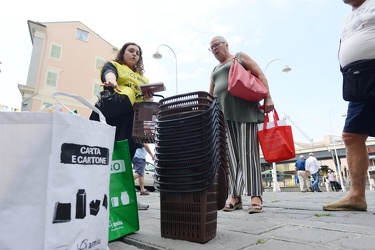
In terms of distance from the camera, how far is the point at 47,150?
0.99 metres

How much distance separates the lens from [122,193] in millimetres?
1555

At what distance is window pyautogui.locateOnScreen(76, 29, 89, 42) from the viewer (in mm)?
23766

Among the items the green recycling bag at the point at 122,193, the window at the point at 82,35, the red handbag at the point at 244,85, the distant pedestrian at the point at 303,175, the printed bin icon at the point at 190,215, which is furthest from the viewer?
the window at the point at 82,35

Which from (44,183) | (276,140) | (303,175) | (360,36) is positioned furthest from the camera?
(303,175)

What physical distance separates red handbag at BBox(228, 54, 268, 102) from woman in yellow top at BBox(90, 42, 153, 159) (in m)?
0.79

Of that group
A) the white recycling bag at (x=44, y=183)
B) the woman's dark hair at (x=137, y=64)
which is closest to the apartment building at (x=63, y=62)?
the woman's dark hair at (x=137, y=64)

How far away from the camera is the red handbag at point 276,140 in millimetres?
2479

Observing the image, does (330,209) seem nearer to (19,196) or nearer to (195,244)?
(195,244)

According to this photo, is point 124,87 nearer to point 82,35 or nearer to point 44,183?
point 44,183

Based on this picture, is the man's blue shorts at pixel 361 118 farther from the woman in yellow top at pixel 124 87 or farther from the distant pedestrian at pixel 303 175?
the distant pedestrian at pixel 303 175

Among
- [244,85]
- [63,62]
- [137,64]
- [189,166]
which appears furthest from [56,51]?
[189,166]

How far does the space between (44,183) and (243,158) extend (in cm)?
201

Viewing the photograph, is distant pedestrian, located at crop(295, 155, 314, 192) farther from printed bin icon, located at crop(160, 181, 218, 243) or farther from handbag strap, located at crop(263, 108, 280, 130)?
printed bin icon, located at crop(160, 181, 218, 243)

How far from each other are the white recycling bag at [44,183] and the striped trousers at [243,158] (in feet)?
5.86
